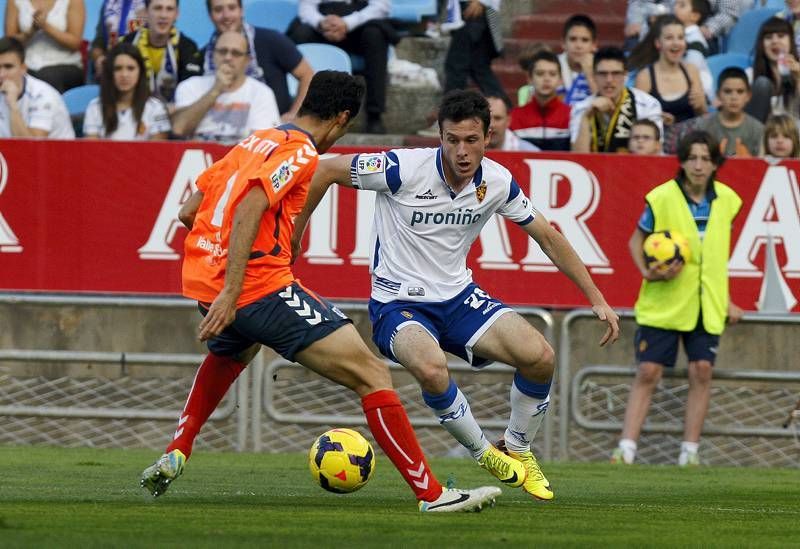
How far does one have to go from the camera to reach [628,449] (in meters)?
12.3

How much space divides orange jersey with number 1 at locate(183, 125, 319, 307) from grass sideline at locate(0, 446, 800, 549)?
3.67ft

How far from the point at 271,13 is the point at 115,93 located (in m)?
3.27

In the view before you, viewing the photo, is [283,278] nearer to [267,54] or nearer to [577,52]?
[267,54]

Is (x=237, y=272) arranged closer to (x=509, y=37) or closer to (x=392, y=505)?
(x=392, y=505)

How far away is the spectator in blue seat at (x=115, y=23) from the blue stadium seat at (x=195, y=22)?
2.04 ft

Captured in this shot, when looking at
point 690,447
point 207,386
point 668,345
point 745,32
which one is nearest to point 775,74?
point 745,32

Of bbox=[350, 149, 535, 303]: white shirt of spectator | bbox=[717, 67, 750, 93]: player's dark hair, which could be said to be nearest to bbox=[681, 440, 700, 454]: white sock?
bbox=[717, 67, 750, 93]: player's dark hair

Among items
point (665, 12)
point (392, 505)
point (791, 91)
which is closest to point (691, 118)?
point (791, 91)

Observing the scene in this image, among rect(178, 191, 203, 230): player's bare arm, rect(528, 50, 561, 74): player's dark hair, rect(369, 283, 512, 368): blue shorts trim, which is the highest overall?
rect(528, 50, 561, 74): player's dark hair

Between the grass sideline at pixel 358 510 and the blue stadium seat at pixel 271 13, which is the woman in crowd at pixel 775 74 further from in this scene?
the blue stadium seat at pixel 271 13

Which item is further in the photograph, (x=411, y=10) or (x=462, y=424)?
(x=411, y=10)

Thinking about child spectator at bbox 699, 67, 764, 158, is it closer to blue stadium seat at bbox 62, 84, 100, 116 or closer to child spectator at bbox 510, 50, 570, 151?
child spectator at bbox 510, 50, 570, 151

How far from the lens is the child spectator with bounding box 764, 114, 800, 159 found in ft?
43.2

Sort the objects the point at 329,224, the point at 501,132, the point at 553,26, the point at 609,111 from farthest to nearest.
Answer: the point at 553,26, the point at 609,111, the point at 501,132, the point at 329,224
